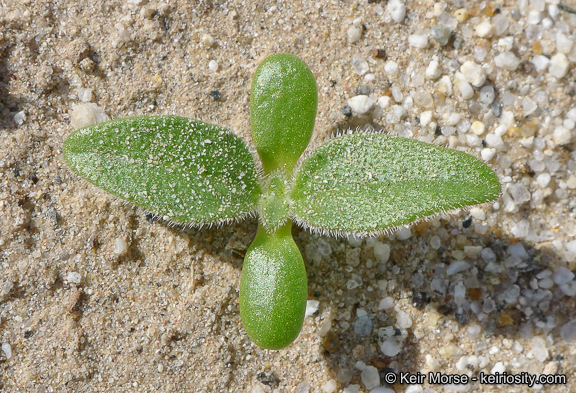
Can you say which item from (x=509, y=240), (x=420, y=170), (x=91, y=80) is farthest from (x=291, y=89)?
(x=509, y=240)

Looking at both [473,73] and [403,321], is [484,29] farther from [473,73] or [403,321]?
[403,321]

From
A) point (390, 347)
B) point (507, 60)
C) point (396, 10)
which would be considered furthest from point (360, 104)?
point (390, 347)

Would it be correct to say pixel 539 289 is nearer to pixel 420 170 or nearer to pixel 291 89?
pixel 420 170

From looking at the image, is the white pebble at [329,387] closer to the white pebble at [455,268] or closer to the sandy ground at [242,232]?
the sandy ground at [242,232]

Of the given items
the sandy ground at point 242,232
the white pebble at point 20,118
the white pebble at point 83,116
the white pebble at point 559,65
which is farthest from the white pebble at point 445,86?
the white pebble at point 20,118

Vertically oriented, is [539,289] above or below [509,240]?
below

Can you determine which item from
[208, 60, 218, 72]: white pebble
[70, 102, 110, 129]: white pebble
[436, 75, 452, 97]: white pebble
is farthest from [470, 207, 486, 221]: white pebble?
[70, 102, 110, 129]: white pebble
